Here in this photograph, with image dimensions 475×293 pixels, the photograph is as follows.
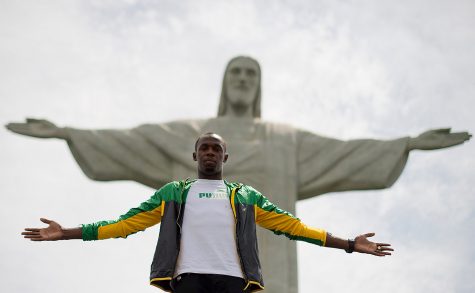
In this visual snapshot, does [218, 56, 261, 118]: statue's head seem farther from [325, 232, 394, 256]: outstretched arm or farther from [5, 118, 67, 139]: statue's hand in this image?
[325, 232, 394, 256]: outstretched arm

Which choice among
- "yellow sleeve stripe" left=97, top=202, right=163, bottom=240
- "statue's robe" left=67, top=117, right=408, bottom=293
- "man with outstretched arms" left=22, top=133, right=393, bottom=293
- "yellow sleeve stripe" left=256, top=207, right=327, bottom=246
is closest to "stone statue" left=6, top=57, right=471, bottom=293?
"statue's robe" left=67, top=117, right=408, bottom=293

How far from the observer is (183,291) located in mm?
6281

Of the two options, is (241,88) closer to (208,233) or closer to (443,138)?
(443,138)

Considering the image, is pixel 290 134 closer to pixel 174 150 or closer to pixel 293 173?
pixel 293 173

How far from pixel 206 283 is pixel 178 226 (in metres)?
0.43

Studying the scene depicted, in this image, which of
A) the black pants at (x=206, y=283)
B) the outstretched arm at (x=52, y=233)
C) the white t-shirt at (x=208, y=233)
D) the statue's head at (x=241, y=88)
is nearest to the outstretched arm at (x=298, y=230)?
the white t-shirt at (x=208, y=233)

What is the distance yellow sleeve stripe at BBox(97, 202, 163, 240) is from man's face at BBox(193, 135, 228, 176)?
39 centimetres

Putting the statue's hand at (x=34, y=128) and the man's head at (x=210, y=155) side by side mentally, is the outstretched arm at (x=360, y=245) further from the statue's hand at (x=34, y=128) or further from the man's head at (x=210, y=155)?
the statue's hand at (x=34, y=128)

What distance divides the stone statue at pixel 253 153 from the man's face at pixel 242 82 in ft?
0.05

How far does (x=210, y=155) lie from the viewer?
6660 mm

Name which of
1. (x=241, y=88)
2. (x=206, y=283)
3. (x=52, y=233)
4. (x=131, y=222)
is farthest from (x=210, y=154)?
(x=241, y=88)

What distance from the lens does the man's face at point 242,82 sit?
1514 cm

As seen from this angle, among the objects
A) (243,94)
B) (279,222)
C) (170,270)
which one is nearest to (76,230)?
(170,270)

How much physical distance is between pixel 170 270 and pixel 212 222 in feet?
1.37
